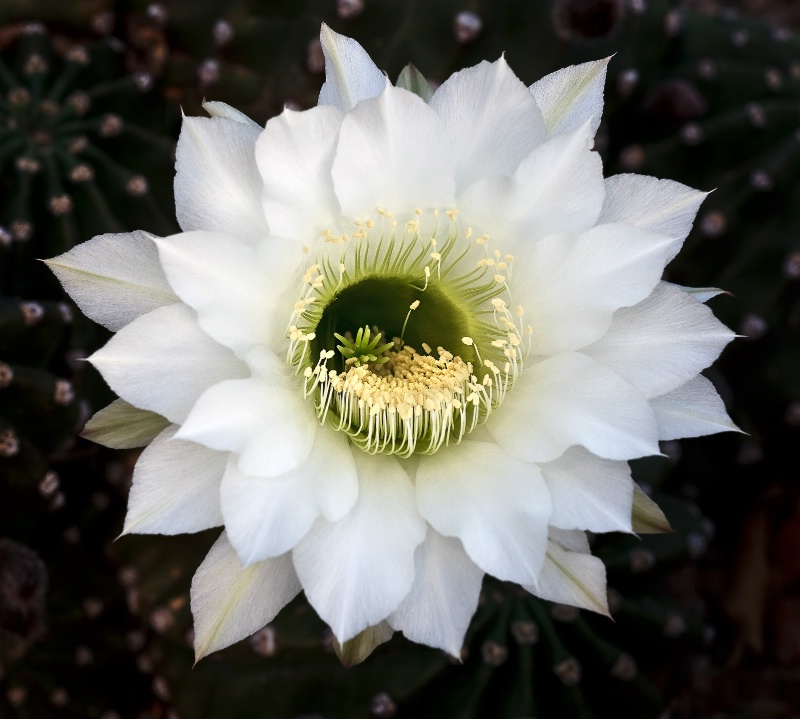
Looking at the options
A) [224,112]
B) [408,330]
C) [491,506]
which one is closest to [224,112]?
[224,112]

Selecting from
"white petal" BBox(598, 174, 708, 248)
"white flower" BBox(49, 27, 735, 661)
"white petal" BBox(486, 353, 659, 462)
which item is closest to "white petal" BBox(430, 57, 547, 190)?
"white flower" BBox(49, 27, 735, 661)

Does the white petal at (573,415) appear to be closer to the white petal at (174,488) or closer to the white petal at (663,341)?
the white petal at (663,341)

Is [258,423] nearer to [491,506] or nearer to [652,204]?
[491,506]

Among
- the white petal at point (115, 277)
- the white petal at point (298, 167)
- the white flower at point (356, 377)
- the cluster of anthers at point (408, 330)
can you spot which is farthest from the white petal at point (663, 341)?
the white petal at point (115, 277)

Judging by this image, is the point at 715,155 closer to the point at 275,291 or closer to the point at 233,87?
the point at 233,87

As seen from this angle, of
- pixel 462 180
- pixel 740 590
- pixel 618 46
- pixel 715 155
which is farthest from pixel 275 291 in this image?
pixel 740 590

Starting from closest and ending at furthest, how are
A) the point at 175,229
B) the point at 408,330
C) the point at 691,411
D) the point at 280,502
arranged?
1. the point at 280,502
2. the point at 691,411
3. the point at 408,330
4. the point at 175,229
